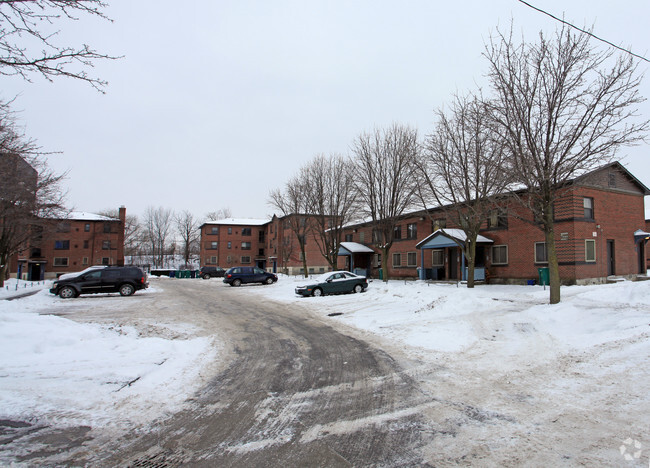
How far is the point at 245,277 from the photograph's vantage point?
114ft

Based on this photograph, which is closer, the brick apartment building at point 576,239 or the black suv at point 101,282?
the brick apartment building at point 576,239

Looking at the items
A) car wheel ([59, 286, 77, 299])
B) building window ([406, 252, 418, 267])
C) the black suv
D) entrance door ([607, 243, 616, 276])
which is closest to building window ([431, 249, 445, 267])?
building window ([406, 252, 418, 267])

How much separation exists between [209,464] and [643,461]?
Result: 3.93m

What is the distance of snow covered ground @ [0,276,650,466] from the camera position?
15.4 ft

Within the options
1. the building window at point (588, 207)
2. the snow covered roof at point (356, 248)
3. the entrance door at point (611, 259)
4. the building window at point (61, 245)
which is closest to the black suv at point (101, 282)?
the snow covered roof at point (356, 248)

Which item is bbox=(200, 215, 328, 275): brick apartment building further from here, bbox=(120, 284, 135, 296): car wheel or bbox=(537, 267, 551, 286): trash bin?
bbox=(537, 267, 551, 286): trash bin

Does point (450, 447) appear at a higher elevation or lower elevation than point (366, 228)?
lower

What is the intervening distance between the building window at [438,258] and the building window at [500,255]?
4866 mm

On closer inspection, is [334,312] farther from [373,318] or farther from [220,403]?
[220,403]

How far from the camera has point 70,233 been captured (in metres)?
59.9

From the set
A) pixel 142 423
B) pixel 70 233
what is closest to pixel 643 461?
pixel 142 423

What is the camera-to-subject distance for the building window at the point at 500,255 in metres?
24.7

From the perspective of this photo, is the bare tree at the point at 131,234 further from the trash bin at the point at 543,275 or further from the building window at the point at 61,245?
the trash bin at the point at 543,275

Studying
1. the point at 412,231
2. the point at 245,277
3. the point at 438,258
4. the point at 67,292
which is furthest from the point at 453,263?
the point at 67,292
